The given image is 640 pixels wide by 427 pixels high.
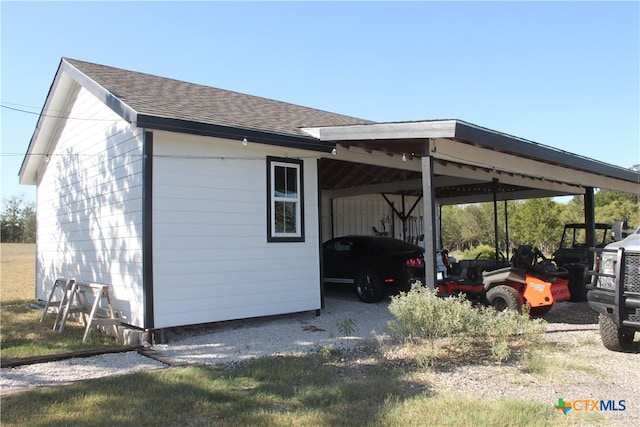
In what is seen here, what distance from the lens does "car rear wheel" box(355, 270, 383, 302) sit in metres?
11.1

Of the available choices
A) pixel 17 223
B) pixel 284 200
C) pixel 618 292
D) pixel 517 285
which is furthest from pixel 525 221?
pixel 17 223

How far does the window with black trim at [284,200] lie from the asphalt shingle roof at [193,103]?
2.23 feet

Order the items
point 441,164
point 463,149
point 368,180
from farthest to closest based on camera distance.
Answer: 1. point 368,180
2. point 441,164
3. point 463,149

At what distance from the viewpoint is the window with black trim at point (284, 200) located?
8.98m

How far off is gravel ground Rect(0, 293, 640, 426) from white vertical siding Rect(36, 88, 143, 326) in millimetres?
1221

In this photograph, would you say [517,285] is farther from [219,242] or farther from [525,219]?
[525,219]

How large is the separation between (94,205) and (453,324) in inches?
274

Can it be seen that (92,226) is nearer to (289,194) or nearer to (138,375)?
(289,194)

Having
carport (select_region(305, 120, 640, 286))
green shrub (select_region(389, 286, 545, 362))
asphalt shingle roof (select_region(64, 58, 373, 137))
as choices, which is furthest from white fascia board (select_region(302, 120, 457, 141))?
green shrub (select_region(389, 286, 545, 362))

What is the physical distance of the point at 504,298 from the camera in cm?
886

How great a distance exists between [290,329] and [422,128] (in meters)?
3.93

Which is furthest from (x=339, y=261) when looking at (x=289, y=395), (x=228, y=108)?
(x=289, y=395)

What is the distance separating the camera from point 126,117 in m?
7.49

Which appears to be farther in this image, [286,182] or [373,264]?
[373,264]
